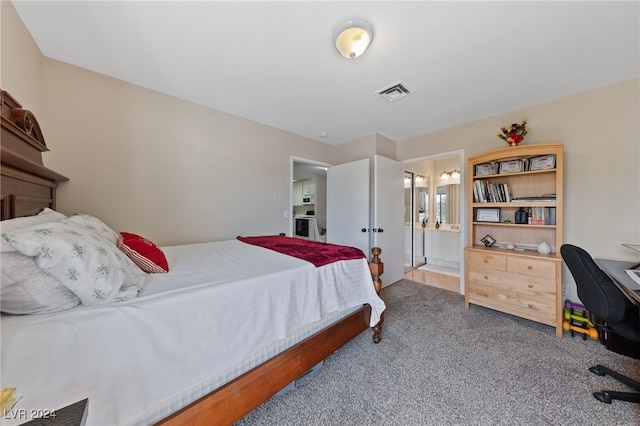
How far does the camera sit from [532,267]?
2.20 meters

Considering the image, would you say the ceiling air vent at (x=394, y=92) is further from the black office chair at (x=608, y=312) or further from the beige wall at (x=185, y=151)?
the black office chair at (x=608, y=312)

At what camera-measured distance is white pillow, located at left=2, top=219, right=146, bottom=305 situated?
2.49ft

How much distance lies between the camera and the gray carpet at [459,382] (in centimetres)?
126

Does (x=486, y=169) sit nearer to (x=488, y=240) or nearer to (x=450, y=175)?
(x=488, y=240)

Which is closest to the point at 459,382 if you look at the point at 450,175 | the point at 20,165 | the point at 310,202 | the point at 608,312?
the point at 608,312

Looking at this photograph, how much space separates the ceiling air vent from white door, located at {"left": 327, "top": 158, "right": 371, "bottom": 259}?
0.98 meters

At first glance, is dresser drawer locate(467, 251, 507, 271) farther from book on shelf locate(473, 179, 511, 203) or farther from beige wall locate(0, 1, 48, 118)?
beige wall locate(0, 1, 48, 118)

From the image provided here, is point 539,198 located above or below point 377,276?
above

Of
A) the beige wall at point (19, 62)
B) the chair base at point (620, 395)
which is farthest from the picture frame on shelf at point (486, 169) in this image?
the beige wall at point (19, 62)

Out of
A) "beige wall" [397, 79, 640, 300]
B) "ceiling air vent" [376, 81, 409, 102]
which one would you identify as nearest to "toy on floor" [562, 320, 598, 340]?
"beige wall" [397, 79, 640, 300]

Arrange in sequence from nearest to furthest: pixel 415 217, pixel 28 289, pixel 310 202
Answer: pixel 28 289
pixel 415 217
pixel 310 202

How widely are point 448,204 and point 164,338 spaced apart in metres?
5.27

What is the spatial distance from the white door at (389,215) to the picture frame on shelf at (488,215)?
110 centimetres

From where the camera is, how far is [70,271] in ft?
2.65
